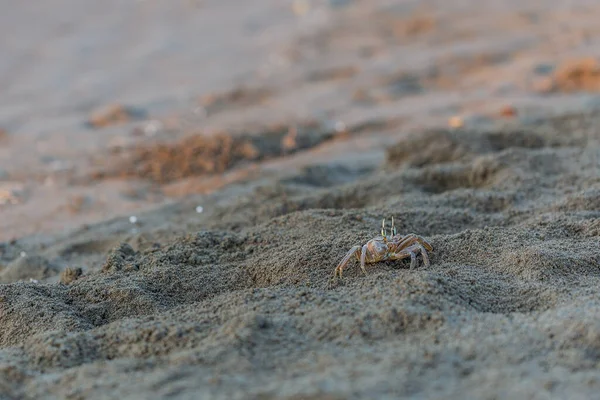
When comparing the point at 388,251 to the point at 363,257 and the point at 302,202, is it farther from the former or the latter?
the point at 302,202

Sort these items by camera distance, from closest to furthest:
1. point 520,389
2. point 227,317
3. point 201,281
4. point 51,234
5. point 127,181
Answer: point 520,389 → point 227,317 → point 201,281 → point 51,234 → point 127,181

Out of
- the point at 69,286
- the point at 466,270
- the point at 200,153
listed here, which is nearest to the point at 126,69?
the point at 200,153

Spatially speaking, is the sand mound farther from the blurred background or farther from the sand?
the blurred background

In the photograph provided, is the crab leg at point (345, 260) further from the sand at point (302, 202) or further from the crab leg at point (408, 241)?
the crab leg at point (408, 241)

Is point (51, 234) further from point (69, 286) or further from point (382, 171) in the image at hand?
point (382, 171)

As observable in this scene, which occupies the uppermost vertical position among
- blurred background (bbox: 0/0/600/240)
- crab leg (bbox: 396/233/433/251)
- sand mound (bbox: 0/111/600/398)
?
blurred background (bbox: 0/0/600/240)

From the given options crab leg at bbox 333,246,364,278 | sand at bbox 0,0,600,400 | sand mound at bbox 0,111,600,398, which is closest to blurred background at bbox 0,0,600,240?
sand at bbox 0,0,600,400

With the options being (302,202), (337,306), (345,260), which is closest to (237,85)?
(302,202)
